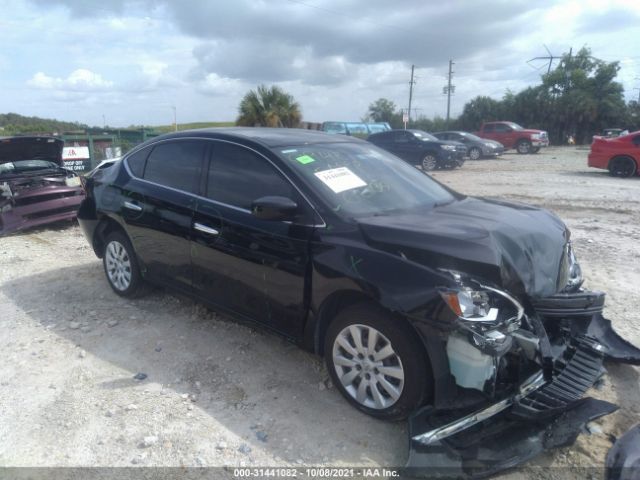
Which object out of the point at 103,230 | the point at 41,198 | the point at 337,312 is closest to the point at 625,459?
the point at 337,312

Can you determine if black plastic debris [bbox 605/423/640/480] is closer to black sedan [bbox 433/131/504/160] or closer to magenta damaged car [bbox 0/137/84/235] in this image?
magenta damaged car [bbox 0/137/84/235]

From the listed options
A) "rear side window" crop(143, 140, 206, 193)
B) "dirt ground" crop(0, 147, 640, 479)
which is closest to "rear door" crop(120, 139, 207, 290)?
"rear side window" crop(143, 140, 206, 193)

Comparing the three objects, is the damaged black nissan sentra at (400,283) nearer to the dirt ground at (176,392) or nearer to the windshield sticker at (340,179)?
the windshield sticker at (340,179)

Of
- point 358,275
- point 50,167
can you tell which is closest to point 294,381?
point 358,275

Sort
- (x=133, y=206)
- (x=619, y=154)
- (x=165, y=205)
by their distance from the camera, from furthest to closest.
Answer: (x=619, y=154)
(x=133, y=206)
(x=165, y=205)

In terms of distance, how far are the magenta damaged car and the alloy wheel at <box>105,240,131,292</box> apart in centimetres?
389

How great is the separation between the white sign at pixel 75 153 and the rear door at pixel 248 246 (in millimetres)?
14629

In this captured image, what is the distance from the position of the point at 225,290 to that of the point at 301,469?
1.58 m

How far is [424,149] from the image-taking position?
1828cm

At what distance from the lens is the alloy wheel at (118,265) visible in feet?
16.1

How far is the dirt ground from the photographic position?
2.83m

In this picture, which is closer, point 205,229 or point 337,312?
point 337,312

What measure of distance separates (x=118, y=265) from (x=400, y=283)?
11.1 ft

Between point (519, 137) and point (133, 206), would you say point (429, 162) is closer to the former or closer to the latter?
point (519, 137)
